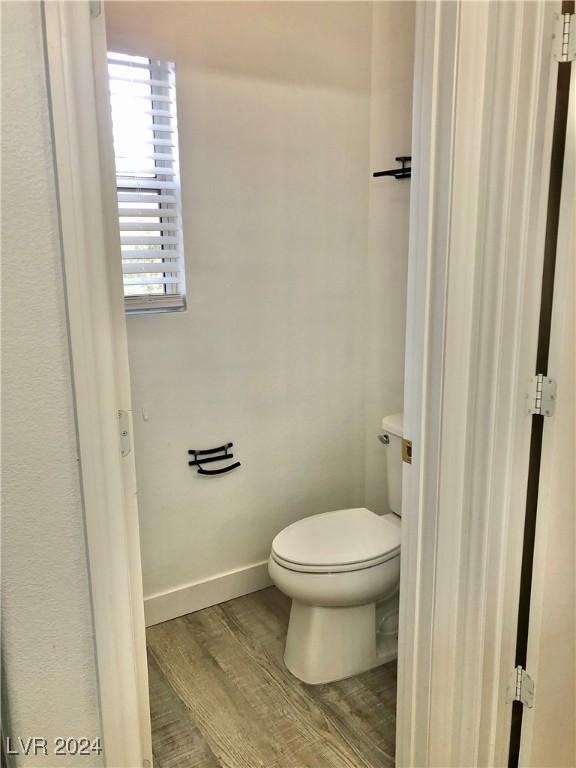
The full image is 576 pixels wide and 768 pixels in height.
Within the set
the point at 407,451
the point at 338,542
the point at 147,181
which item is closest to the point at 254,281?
the point at 147,181

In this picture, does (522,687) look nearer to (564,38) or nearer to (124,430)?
(124,430)

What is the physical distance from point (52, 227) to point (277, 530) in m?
1.90

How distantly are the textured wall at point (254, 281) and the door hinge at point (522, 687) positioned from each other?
120 centimetres

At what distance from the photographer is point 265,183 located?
2.25 metres

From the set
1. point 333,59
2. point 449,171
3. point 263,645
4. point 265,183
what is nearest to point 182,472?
point 263,645

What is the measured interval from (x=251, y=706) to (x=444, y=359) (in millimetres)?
1294

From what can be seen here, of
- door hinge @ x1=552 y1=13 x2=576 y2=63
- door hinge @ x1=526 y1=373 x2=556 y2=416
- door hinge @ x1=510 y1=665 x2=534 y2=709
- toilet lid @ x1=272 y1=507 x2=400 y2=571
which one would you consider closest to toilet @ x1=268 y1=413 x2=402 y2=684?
toilet lid @ x1=272 y1=507 x2=400 y2=571

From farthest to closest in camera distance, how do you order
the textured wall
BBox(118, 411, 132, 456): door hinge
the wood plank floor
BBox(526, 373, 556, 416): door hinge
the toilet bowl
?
the textured wall
the toilet bowl
the wood plank floor
BBox(526, 373, 556, 416): door hinge
BBox(118, 411, 132, 456): door hinge

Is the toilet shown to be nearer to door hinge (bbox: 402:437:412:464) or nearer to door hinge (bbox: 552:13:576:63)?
door hinge (bbox: 402:437:412:464)

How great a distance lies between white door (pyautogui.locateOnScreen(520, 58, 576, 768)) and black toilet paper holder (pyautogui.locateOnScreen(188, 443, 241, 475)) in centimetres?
124

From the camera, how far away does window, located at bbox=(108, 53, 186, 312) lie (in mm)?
1974

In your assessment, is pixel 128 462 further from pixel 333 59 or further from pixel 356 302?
pixel 333 59

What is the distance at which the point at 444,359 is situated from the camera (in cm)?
131

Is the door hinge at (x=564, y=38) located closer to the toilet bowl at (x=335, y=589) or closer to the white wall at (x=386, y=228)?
the white wall at (x=386, y=228)
